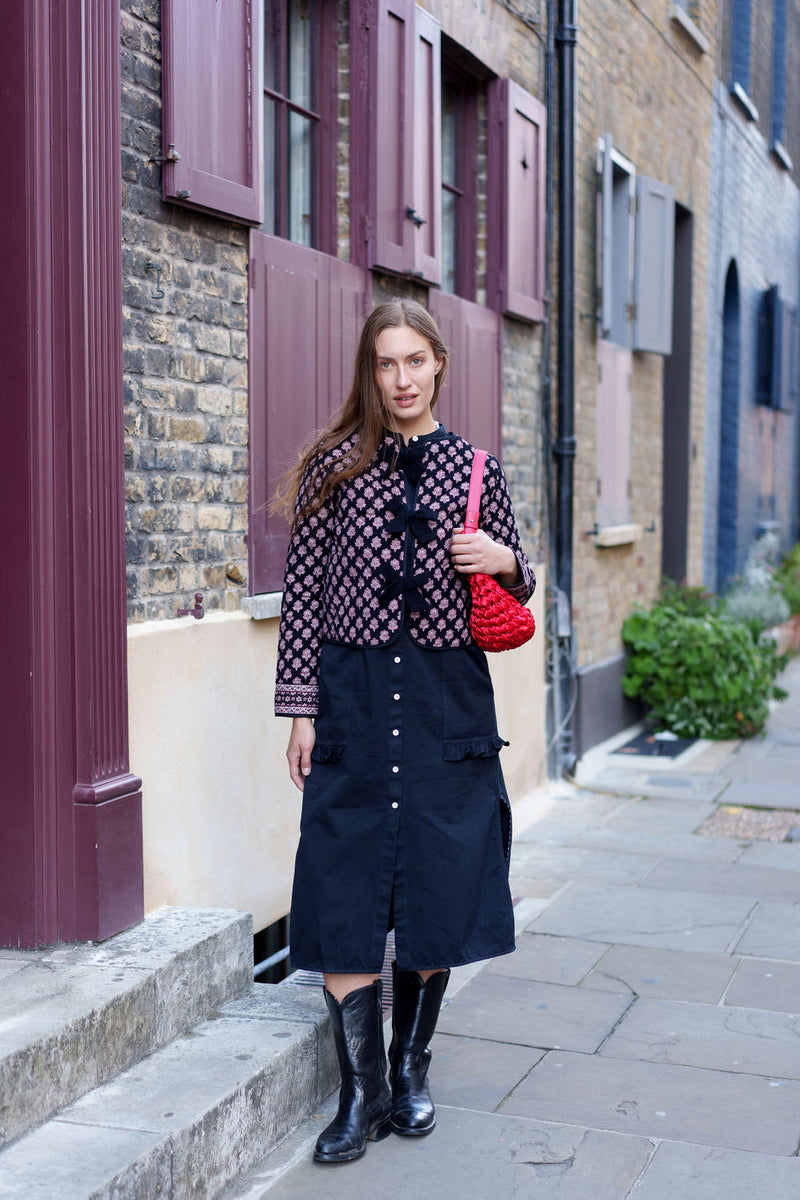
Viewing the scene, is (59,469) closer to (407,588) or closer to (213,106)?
(407,588)

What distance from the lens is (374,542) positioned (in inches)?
122

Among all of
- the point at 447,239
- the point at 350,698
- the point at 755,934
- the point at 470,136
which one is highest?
the point at 470,136

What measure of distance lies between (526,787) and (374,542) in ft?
13.6

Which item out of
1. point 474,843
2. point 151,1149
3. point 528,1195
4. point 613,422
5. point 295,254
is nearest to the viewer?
point 151,1149

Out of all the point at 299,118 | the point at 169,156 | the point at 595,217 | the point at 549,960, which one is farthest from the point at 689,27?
the point at 549,960

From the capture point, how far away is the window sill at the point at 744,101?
11680mm

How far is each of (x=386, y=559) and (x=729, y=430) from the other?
32.4 feet

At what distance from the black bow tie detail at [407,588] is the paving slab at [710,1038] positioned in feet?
4.89

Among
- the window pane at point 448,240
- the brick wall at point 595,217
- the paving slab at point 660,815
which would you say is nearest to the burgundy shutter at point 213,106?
the window pane at point 448,240

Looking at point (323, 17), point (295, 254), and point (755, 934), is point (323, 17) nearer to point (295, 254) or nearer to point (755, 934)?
point (295, 254)

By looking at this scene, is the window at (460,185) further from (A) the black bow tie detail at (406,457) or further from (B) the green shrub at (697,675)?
(A) the black bow tie detail at (406,457)

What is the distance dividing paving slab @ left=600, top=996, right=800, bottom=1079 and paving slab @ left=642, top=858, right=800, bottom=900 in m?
1.33

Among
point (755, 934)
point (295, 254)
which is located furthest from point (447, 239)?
point (755, 934)

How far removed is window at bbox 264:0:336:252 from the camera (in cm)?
477
